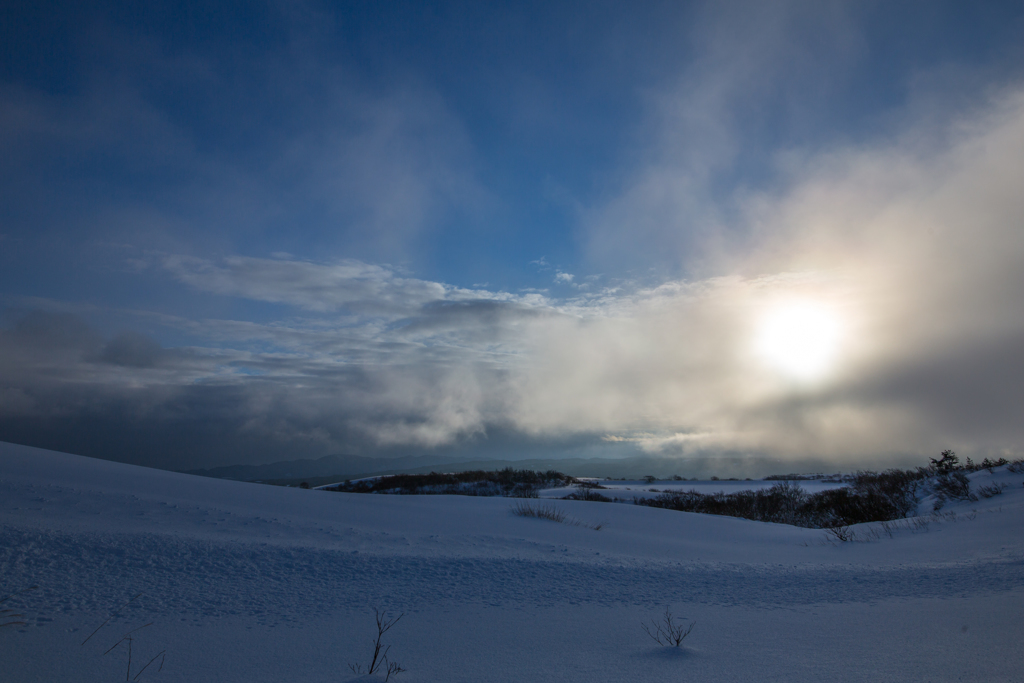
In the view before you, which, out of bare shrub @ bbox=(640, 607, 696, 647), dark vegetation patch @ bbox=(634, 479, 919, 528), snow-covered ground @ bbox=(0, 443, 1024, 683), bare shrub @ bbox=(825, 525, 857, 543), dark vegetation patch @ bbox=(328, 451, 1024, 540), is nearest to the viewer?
snow-covered ground @ bbox=(0, 443, 1024, 683)

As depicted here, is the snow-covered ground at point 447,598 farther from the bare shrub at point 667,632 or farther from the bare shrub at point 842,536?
the bare shrub at point 842,536

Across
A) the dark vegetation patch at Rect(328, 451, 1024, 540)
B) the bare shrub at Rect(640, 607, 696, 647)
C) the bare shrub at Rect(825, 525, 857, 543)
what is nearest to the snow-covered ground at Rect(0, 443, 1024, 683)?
the bare shrub at Rect(640, 607, 696, 647)

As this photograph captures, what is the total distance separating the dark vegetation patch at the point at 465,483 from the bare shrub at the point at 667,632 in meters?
19.8

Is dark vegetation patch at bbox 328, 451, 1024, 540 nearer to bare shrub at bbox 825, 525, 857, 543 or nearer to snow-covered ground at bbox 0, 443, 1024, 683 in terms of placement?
bare shrub at bbox 825, 525, 857, 543

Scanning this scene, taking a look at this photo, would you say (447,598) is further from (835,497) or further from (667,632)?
(835,497)

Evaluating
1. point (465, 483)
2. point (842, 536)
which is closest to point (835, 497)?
point (842, 536)

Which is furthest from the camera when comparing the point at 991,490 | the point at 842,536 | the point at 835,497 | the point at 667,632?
the point at 835,497

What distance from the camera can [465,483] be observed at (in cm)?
2530

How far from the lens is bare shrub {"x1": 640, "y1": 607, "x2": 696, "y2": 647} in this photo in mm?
2754

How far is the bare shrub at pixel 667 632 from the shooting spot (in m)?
2.75

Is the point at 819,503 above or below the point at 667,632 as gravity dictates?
below

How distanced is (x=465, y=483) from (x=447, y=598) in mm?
22399

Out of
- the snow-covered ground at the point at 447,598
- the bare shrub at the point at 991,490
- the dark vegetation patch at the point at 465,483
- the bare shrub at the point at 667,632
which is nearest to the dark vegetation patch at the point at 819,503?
the bare shrub at the point at 991,490

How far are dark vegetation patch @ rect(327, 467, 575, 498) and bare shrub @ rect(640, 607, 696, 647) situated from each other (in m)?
19.8
